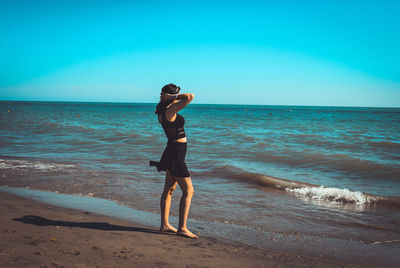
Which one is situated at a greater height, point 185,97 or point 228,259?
point 185,97

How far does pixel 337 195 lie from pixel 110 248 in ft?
17.1

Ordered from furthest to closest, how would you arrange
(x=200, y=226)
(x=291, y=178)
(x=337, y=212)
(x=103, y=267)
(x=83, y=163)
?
(x=83, y=163) < (x=291, y=178) < (x=337, y=212) < (x=200, y=226) < (x=103, y=267)

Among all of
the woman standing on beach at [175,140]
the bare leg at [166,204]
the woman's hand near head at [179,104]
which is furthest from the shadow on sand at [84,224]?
the woman's hand near head at [179,104]

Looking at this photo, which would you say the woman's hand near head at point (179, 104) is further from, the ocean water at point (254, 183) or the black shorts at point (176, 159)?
the ocean water at point (254, 183)

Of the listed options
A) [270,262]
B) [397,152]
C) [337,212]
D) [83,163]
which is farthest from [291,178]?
[397,152]

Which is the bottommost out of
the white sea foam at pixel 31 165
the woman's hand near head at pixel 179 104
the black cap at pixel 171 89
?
the white sea foam at pixel 31 165

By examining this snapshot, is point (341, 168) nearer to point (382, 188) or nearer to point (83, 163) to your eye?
point (382, 188)

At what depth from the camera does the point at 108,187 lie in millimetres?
6984

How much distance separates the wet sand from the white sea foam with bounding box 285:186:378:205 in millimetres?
3393

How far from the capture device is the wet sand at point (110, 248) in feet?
10.1

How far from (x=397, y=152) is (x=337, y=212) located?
416 inches

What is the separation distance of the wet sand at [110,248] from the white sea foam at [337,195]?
339 centimetres

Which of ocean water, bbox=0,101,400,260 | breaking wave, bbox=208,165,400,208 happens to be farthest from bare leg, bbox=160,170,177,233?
breaking wave, bbox=208,165,400,208

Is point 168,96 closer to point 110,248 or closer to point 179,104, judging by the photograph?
point 179,104
